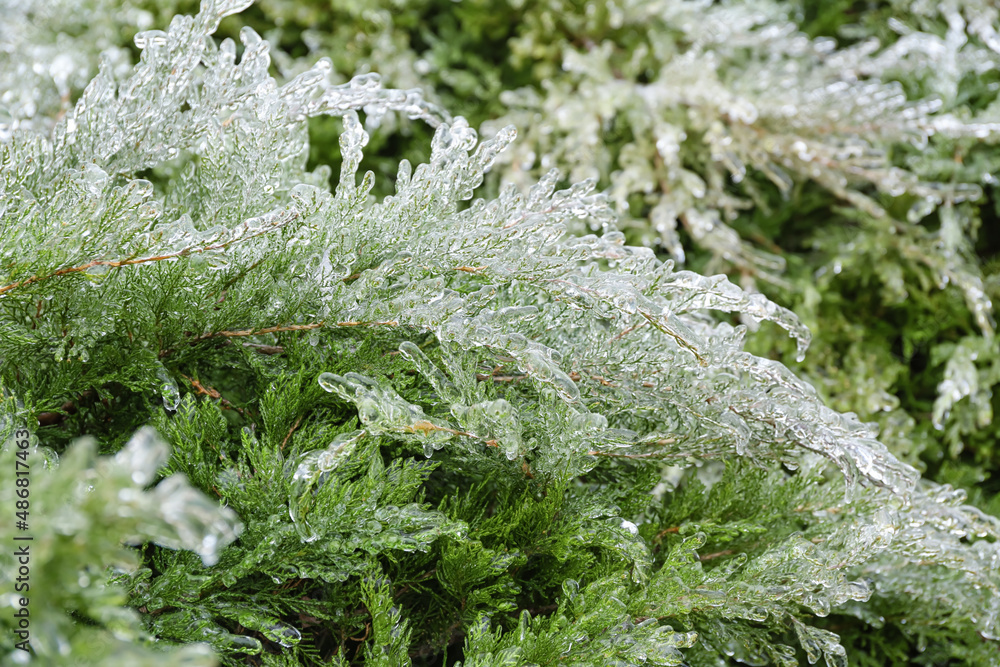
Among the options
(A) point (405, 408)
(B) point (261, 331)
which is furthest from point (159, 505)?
(B) point (261, 331)

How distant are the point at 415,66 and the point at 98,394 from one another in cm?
116

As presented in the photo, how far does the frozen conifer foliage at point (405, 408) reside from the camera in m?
0.60

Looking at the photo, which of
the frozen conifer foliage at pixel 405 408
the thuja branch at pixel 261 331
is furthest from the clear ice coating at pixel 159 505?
the thuja branch at pixel 261 331

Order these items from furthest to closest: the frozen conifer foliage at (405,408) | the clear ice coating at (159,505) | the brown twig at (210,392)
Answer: the brown twig at (210,392) < the frozen conifer foliage at (405,408) < the clear ice coating at (159,505)

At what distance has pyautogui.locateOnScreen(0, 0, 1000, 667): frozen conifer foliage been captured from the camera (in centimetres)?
60

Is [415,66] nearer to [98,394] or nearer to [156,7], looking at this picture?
[156,7]

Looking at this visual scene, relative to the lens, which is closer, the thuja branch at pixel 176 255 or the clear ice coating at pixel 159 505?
the clear ice coating at pixel 159 505

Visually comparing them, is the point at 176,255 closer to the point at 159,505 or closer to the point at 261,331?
the point at 261,331

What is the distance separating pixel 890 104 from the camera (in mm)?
1389

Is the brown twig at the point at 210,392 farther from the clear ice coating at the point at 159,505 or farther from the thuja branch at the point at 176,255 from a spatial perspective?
the clear ice coating at the point at 159,505

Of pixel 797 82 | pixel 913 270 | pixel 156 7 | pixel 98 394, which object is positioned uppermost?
pixel 156 7

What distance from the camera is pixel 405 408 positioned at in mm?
584

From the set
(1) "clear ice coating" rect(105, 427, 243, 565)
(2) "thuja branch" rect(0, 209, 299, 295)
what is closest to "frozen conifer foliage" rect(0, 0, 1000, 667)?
(2) "thuja branch" rect(0, 209, 299, 295)

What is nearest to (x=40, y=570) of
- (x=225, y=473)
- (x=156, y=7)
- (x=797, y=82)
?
(x=225, y=473)
